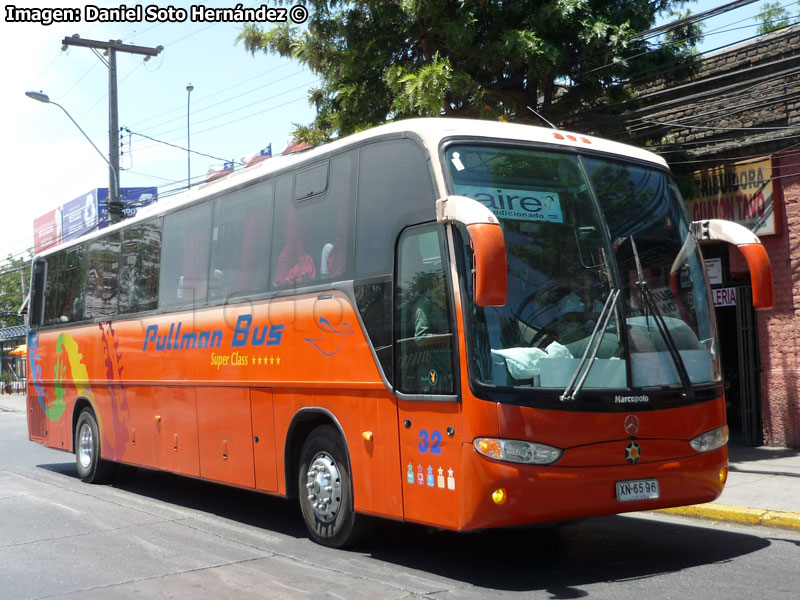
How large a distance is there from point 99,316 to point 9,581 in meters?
6.13

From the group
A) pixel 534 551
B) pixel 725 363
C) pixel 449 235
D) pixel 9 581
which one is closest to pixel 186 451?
pixel 9 581

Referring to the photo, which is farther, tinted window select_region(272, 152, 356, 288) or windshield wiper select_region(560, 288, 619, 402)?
tinted window select_region(272, 152, 356, 288)

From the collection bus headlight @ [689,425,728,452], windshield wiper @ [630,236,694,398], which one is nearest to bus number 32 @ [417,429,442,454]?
windshield wiper @ [630,236,694,398]

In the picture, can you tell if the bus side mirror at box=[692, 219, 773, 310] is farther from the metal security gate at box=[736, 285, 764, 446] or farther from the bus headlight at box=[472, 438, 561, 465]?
the metal security gate at box=[736, 285, 764, 446]

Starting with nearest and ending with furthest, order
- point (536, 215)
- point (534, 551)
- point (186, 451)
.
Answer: point (536, 215), point (534, 551), point (186, 451)

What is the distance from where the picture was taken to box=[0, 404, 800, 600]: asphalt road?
20.9 feet

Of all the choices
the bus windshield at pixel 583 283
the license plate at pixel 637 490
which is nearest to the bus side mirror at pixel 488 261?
the bus windshield at pixel 583 283

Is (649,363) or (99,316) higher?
Result: (99,316)

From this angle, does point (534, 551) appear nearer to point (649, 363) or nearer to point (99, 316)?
point (649, 363)

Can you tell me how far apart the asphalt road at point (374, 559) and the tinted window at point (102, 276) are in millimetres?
3106

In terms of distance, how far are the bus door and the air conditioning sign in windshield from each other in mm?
365

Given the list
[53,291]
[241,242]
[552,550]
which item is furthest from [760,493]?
[53,291]

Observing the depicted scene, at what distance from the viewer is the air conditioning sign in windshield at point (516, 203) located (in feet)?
21.7

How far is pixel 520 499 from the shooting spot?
6.15m
